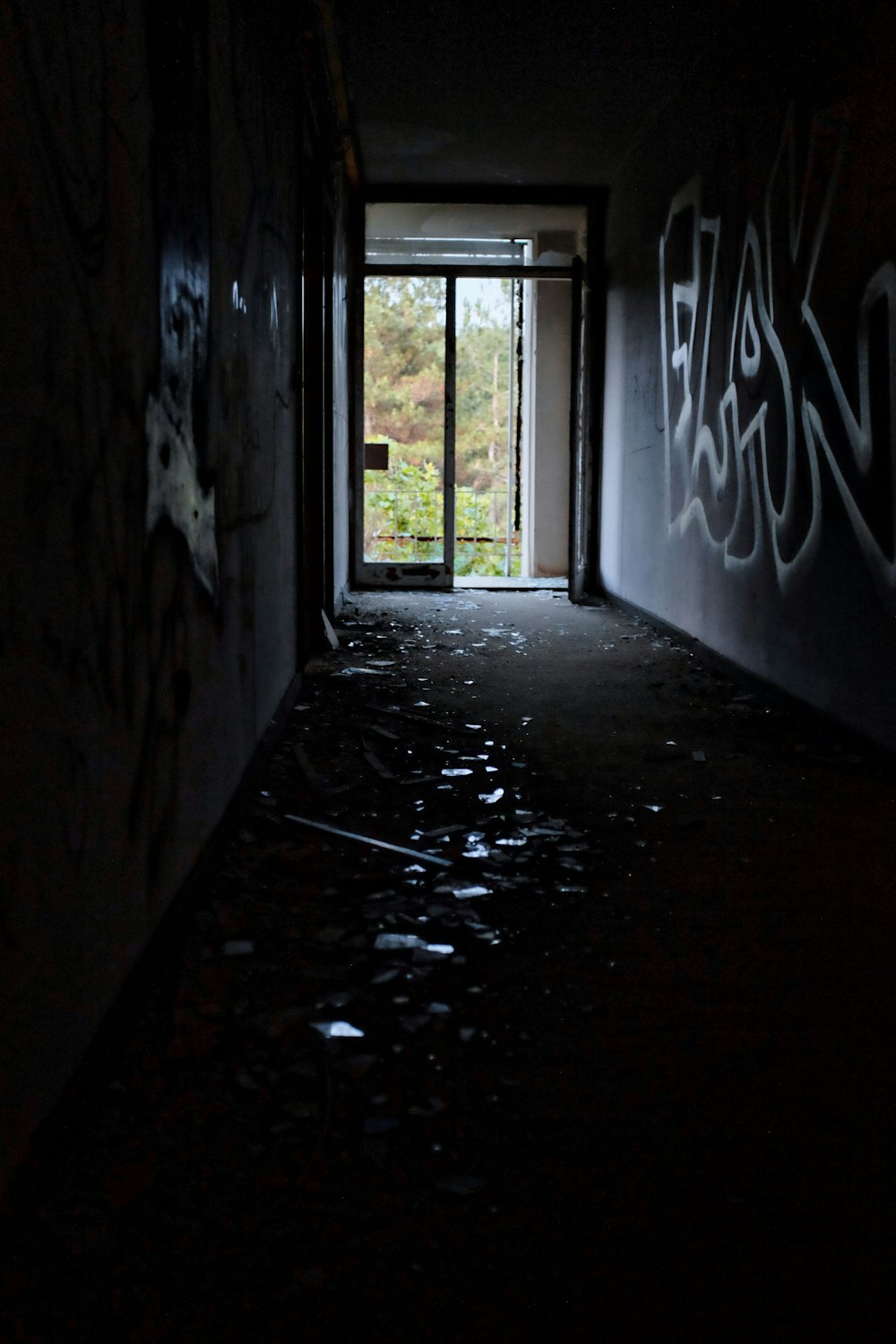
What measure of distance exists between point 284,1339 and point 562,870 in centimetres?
144

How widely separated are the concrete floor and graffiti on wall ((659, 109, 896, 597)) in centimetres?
118

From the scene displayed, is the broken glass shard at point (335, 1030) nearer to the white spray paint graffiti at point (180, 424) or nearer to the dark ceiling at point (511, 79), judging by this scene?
the white spray paint graffiti at point (180, 424)

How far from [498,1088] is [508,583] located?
7.68 meters

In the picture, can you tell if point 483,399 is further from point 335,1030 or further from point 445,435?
point 335,1030

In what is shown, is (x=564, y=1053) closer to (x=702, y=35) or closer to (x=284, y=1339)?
(x=284, y=1339)

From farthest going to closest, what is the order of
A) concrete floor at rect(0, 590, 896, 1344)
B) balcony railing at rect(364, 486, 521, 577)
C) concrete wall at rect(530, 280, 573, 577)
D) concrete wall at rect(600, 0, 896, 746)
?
balcony railing at rect(364, 486, 521, 577) → concrete wall at rect(530, 280, 573, 577) → concrete wall at rect(600, 0, 896, 746) → concrete floor at rect(0, 590, 896, 1344)

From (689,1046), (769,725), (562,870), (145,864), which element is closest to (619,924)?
(562,870)

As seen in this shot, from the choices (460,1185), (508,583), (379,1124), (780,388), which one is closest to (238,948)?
(379,1124)

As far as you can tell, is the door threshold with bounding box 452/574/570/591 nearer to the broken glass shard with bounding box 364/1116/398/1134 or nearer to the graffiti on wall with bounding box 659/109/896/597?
the graffiti on wall with bounding box 659/109/896/597

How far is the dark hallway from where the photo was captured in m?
1.20

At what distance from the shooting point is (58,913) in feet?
4.33

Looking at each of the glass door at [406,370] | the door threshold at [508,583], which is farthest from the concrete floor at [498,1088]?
the glass door at [406,370]

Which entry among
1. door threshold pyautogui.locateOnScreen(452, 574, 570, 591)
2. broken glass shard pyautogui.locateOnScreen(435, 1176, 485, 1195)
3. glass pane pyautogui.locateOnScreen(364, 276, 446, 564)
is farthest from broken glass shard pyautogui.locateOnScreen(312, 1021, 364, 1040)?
glass pane pyautogui.locateOnScreen(364, 276, 446, 564)

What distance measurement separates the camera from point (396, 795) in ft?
9.84
